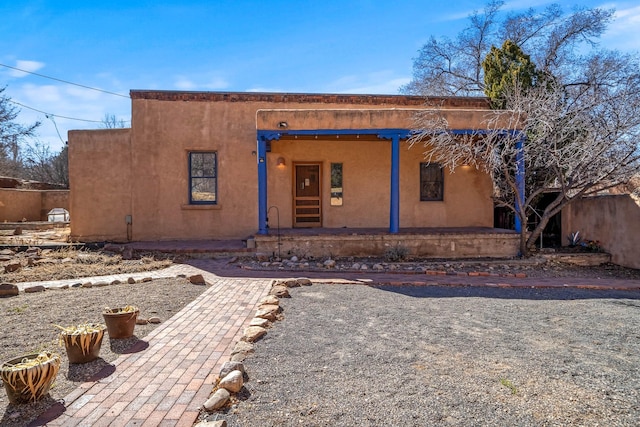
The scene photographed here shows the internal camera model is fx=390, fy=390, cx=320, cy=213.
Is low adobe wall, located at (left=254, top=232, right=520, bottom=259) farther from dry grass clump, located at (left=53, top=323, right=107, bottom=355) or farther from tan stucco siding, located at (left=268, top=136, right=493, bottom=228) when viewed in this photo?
dry grass clump, located at (left=53, top=323, right=107, bottom=355)

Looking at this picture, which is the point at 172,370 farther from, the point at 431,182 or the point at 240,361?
the point at 431,182

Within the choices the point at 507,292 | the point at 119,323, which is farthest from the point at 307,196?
the point at 119,323

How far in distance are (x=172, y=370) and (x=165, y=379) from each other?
0.17 m

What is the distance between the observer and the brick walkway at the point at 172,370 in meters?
2.61

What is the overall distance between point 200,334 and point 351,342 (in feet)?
5.38

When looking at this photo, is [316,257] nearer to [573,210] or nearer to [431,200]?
[431,200]

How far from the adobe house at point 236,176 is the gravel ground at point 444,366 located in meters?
5.46

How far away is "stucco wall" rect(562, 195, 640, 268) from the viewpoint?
348 inches

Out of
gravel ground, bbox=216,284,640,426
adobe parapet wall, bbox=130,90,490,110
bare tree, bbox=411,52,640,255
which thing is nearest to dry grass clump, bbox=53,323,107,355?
gravel ground, bbox=216,284,640,426

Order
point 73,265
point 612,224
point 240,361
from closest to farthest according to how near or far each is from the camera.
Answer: point 240,361 < point 73,265 < point 612,224

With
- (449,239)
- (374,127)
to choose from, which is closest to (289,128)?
(374,127)

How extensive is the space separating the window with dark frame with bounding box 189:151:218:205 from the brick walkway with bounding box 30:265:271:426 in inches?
253

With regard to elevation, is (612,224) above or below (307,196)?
below

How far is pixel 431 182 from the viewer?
11.8 metres
